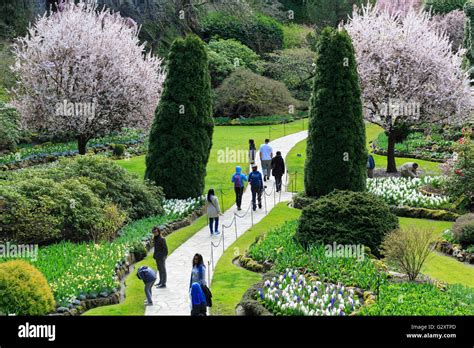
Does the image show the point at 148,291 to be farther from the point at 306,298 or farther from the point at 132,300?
the point at 306,298

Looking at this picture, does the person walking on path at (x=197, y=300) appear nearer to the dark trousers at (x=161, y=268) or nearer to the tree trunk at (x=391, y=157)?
the dark trousers at (x=161, y=268)

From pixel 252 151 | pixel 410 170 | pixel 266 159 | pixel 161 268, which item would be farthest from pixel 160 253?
pixel 252 151

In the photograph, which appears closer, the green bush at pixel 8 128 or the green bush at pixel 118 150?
the green bush at pixel 8 128

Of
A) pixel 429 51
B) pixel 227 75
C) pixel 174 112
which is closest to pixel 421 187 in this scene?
pixel 429 51

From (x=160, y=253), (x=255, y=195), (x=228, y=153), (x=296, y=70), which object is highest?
(x=296, y=70)

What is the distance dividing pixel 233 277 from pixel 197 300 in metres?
4.21

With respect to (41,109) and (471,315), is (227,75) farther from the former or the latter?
(471,315)

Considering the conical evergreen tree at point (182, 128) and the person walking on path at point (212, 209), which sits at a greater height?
the conical evergreen tree at point (182, 128)

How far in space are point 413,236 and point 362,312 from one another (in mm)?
3187

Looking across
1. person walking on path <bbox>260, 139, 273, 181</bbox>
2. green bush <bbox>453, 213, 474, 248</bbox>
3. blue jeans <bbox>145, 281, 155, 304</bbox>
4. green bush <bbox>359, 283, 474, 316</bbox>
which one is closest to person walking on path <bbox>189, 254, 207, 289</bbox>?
blue jeans <bbox>145, 281, 155, 304</bbox>

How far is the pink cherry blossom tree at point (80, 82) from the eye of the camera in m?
30.3

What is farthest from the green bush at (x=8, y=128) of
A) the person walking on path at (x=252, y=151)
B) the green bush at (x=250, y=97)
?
the green bush at (x=250, y=97)

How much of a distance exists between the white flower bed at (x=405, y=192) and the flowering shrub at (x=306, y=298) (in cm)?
935

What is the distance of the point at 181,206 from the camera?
24.0m
